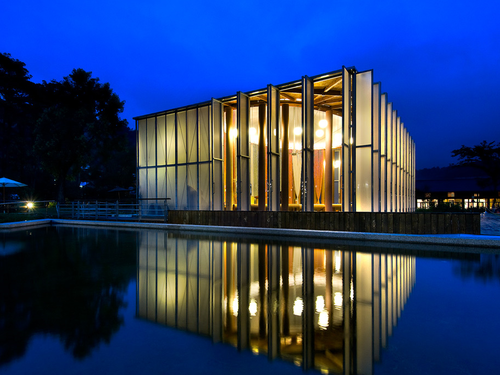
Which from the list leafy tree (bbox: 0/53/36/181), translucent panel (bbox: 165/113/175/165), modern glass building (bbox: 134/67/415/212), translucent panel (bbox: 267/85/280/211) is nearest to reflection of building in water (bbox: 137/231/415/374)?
modern glass building (bbox: 134/67/415/212)

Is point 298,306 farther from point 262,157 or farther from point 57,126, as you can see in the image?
point 57,126

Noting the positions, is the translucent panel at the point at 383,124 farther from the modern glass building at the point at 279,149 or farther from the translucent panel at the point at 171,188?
the translucent panel at the point at 171,188

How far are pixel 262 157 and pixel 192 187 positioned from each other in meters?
4.85

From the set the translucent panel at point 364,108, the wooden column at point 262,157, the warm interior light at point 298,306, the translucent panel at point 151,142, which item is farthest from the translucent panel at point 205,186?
the warm interior light at point 298,306

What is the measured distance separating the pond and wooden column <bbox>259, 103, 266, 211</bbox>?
1176cm

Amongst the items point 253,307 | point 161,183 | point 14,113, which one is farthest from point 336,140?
point 14,113

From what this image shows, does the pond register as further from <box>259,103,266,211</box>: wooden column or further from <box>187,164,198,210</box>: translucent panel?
<box>187,164,198,210</box>: translucent panel

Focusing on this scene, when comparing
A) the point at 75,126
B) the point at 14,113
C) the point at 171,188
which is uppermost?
the point at 14,113

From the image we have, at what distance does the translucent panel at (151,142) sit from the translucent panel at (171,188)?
1735 millimetres

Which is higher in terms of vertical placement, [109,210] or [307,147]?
[307,147]

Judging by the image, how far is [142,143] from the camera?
76.4ft

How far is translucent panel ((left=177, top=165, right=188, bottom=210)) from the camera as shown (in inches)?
819

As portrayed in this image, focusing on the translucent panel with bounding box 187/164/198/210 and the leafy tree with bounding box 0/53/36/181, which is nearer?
the translucent panel with bounding box 187/164/198/210

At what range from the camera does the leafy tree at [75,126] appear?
94.0 feet
